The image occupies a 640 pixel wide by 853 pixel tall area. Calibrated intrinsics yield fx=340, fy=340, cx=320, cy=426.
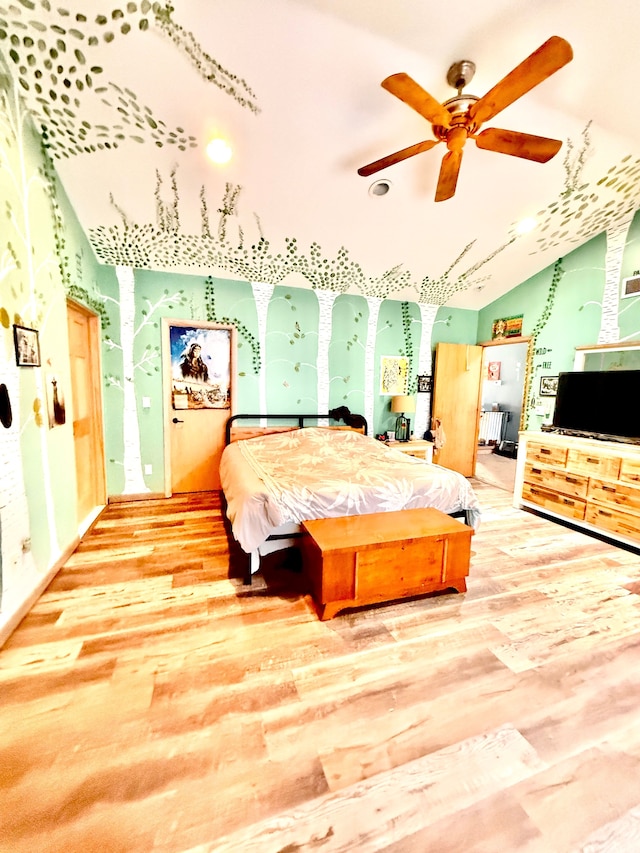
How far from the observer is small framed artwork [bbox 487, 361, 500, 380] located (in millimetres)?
7387

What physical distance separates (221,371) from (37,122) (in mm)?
2347

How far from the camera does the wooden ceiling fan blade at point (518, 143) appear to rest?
1860 millimetres

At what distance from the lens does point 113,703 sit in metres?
1.45

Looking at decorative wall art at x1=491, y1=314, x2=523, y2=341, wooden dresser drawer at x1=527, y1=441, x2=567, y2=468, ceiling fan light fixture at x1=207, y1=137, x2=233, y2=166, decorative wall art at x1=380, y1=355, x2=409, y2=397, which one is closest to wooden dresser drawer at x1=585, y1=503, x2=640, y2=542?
wooden dresser drawer at x1=527, y1=441, x2=567, y2=468

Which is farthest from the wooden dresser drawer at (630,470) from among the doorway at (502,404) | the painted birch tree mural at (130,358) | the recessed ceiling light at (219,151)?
the painted birch tree mural at (130,358)

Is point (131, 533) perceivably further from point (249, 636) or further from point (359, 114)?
point (359, 114)

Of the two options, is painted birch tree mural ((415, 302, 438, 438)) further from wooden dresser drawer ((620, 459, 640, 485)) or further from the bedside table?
wooden dresser drawer ((620, 459, 640, 485))

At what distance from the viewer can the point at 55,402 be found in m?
2.39

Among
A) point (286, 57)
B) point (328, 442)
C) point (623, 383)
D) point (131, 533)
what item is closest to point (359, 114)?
point (286, 57)

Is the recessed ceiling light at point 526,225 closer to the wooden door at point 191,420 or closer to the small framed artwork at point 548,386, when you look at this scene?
the small framed artwork at point 548,386

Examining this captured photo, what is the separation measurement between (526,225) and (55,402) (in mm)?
4397

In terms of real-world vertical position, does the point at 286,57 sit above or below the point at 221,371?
above

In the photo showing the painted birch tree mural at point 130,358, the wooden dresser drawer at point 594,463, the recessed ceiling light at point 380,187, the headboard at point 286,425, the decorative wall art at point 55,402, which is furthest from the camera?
the headboard at point 286,425

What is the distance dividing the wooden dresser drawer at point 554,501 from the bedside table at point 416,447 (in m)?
1.17
